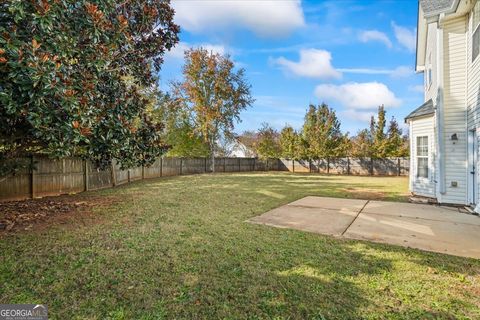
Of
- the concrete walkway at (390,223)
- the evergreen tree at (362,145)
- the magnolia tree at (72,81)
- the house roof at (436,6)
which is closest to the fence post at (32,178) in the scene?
the magnolia tree at (72,81)

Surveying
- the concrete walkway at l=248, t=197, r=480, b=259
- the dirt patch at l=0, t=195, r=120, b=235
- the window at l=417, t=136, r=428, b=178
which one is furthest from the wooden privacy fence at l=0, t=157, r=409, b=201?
the window at l=417, t=136, r=428, b=178

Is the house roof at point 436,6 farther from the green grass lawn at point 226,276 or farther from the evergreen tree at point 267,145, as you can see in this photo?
the evergreen tree at point 267,145

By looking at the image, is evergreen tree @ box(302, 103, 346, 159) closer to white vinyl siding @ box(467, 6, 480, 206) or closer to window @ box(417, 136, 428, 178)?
window @ box(417, 136, 428, 178)

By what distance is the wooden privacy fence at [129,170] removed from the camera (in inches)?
311

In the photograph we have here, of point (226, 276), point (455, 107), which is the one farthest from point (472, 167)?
point (226, 276)

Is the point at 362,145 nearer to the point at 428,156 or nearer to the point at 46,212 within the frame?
the point at 428,156

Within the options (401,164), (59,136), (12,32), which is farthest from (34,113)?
(401,164)

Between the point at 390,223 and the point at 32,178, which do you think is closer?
the point at 390,223

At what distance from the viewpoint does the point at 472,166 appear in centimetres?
679

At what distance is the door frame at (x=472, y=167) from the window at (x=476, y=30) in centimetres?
199

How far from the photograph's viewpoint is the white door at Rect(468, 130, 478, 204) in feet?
21.6

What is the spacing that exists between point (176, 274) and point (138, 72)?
5.13 m

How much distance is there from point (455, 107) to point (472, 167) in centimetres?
180

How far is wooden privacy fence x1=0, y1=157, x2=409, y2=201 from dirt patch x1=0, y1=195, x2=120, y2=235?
59 centimetres
